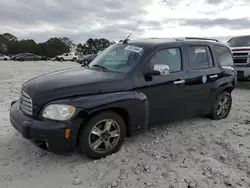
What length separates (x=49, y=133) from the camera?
2.77 meters

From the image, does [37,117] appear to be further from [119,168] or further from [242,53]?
[242,53]

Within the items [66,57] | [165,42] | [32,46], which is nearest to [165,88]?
[165,42]

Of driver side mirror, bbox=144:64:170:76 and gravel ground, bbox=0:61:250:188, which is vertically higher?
driver side mirror, bbox=144:64:170:76

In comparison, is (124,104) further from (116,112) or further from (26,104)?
(26,104)

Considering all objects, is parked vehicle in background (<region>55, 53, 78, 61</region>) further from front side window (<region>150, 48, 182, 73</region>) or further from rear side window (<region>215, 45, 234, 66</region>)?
front side window (<region>150, 48, 182, 73</region>)

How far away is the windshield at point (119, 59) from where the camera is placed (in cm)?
358

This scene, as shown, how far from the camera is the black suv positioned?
2.86m

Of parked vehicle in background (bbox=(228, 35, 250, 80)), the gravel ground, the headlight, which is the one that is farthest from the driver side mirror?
parked vehicle in background (bbox=(228, 35, 250, 80))

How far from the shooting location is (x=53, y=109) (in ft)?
9.31

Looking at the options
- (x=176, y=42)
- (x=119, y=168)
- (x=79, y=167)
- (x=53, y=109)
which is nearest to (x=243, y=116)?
(x=176, y=42)

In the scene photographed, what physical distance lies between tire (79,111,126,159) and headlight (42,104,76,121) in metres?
Result: 0.30

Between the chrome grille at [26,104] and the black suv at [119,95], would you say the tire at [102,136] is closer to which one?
the black suv at [119,95]

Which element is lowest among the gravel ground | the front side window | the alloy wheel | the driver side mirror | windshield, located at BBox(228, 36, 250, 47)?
the gravel ground

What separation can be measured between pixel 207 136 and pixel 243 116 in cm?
176
